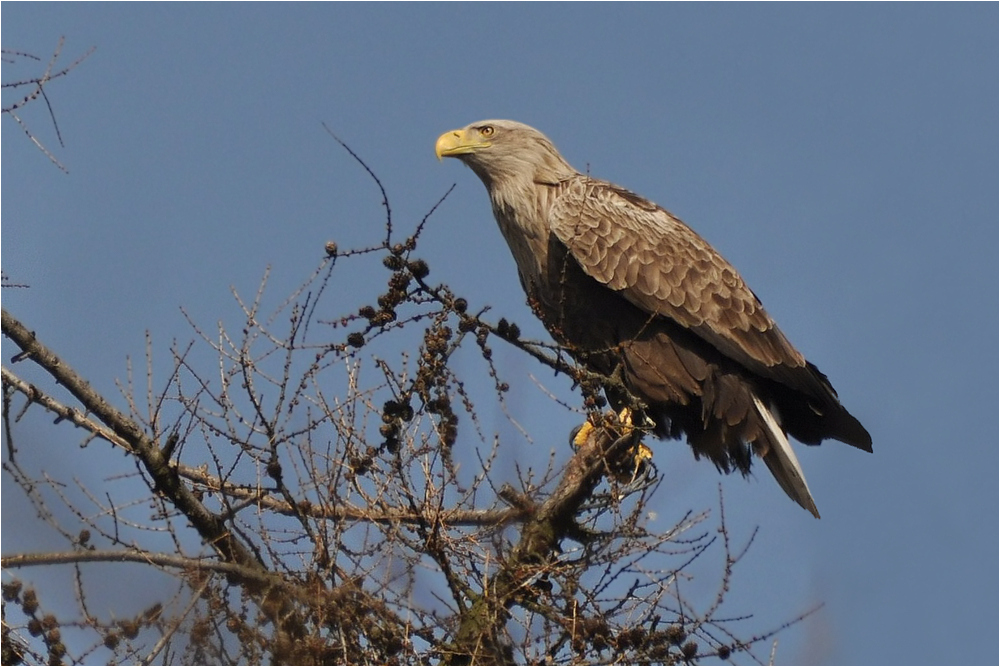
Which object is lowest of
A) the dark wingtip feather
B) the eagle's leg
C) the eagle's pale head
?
the eagle's leg

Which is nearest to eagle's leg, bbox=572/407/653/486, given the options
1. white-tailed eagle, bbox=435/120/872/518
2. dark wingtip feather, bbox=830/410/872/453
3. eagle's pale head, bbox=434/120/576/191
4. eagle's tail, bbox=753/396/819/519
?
white-tailed eagle, bbox=435/120/872/518

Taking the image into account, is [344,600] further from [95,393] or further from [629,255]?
[629,255]

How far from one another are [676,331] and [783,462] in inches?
→ 38.7

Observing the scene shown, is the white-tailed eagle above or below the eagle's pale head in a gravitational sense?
below

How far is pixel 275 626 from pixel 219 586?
290 millimetres

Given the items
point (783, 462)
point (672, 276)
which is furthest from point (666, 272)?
point (783, 462)

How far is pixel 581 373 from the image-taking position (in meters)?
5.88

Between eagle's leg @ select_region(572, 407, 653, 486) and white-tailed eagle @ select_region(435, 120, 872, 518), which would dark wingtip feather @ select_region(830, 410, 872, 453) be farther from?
eagle's leg @ select_region(572, 407, 653, 486)

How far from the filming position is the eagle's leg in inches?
246

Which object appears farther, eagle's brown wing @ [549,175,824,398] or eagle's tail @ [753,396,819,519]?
eagle's brown wing @ [549,175,824,398]

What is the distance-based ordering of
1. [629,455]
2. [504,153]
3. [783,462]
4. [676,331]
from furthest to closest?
1. [504,153]
2. [676,331]
3. [783,462]
4. [629,455]

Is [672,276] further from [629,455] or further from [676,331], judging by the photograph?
[629,455]

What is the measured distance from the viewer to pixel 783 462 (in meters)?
7.05

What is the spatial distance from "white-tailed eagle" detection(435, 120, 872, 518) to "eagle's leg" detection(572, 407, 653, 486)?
0.23m
